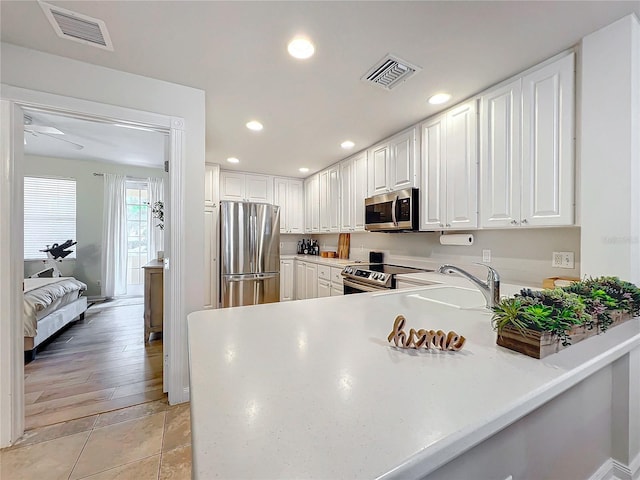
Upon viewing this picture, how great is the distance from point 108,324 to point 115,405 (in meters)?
2.21

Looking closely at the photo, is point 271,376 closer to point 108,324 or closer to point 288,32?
point 288,32

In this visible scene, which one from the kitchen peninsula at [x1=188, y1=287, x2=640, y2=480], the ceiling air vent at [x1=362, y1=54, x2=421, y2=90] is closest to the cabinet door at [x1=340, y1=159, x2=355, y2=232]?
the ceiling air vent at [x1=362, y1=54, x2=421, y2=90]

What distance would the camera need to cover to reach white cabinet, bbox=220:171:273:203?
449 centimetres

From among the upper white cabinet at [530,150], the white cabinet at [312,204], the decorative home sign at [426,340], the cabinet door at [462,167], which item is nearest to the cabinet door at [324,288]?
the white cabinet at [312,204]

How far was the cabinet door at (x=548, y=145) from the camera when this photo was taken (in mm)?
1620

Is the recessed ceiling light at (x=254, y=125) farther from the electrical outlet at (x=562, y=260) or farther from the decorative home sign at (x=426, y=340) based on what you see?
the electrical outlet at (x=562, y=260)

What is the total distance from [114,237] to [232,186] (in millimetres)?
2527

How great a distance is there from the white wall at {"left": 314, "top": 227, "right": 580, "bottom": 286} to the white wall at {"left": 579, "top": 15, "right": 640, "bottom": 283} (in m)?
0.40

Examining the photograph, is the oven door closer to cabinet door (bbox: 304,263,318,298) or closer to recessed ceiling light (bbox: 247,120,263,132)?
cabinet door (bbox: 304,263,318,298)

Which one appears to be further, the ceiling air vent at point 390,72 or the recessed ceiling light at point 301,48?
the ceiling air vent at point 390,72

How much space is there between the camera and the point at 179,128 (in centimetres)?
200

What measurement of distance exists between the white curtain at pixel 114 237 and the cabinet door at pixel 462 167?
5.54 meters

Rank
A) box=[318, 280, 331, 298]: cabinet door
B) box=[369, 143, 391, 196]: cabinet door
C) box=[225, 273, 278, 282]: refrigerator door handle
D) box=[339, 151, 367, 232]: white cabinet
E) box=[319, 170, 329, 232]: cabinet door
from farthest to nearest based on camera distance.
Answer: box=[319, 170, 329, 232]: cabinet door < box=[225, 273, 278, 282]: refrigerator door handle < box=[318, 280, 331, 298]: cabinet door < box=[339, 151, 367, 232]: white cabinet < box=[369, 143, 391, 196]: cabinet door

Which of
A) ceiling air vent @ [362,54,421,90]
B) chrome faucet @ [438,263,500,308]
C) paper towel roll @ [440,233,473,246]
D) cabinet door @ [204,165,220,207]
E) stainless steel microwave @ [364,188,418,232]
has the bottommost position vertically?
chrome faucet @ [438,263,500,308]
